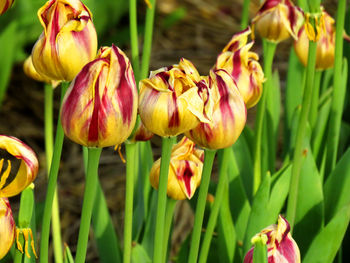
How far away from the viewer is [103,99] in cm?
51

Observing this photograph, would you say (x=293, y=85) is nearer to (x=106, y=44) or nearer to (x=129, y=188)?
(x=129, y=188)

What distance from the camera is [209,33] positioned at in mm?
2840

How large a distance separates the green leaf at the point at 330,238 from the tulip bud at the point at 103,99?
387mm

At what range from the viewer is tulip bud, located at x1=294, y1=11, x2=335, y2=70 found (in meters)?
0.99

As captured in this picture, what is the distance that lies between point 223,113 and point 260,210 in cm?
27

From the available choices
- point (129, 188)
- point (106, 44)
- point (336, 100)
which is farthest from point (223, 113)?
point (106, 44)

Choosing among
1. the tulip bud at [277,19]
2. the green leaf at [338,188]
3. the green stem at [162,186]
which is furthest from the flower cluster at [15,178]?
the green leaf at [338,188]

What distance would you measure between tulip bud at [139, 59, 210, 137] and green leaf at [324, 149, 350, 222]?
0.47 meters

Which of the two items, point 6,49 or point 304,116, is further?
point 6,49

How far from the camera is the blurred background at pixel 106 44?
6.01ft

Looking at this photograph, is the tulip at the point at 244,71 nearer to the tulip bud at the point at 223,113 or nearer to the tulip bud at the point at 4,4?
the tulip bud at the point at 223,113

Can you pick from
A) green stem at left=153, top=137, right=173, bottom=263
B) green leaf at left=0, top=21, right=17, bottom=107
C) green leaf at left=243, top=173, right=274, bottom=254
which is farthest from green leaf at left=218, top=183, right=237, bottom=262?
green leaf at left=0, top=21, right=17, bottom=107

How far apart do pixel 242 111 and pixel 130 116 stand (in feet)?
0.37

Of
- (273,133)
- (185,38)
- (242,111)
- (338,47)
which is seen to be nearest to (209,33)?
(185,38)
